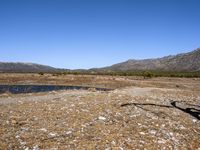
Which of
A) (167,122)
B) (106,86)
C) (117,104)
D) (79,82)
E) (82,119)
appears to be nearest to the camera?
(82,119)

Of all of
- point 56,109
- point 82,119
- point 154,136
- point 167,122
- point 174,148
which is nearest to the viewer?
point 174,148

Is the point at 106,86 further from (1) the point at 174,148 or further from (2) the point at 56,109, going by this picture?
(1) the point at 174,148

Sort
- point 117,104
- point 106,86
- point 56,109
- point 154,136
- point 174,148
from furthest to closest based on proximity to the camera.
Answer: point 106,86 < point 117,104 < point 56,109 < point 154,136 < point 174,148

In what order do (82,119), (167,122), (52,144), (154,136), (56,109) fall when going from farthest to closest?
1. (56,109)
2. (167,122)
3. (82,119)
4. (154,136)
5. (52,144)

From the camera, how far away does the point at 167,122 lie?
14078mm

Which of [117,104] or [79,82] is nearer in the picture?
[117,104]

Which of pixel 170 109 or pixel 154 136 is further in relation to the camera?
pixel 170 109

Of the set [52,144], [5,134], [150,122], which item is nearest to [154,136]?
[150,122]

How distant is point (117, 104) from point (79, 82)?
60.8m

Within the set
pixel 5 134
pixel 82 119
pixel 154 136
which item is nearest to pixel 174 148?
pixel 154 136

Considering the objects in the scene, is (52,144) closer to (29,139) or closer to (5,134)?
(29,139)

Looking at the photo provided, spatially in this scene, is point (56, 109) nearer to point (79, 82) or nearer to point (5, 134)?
point (5, 134)

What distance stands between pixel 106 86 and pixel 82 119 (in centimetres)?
5516

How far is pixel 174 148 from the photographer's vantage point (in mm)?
10766
